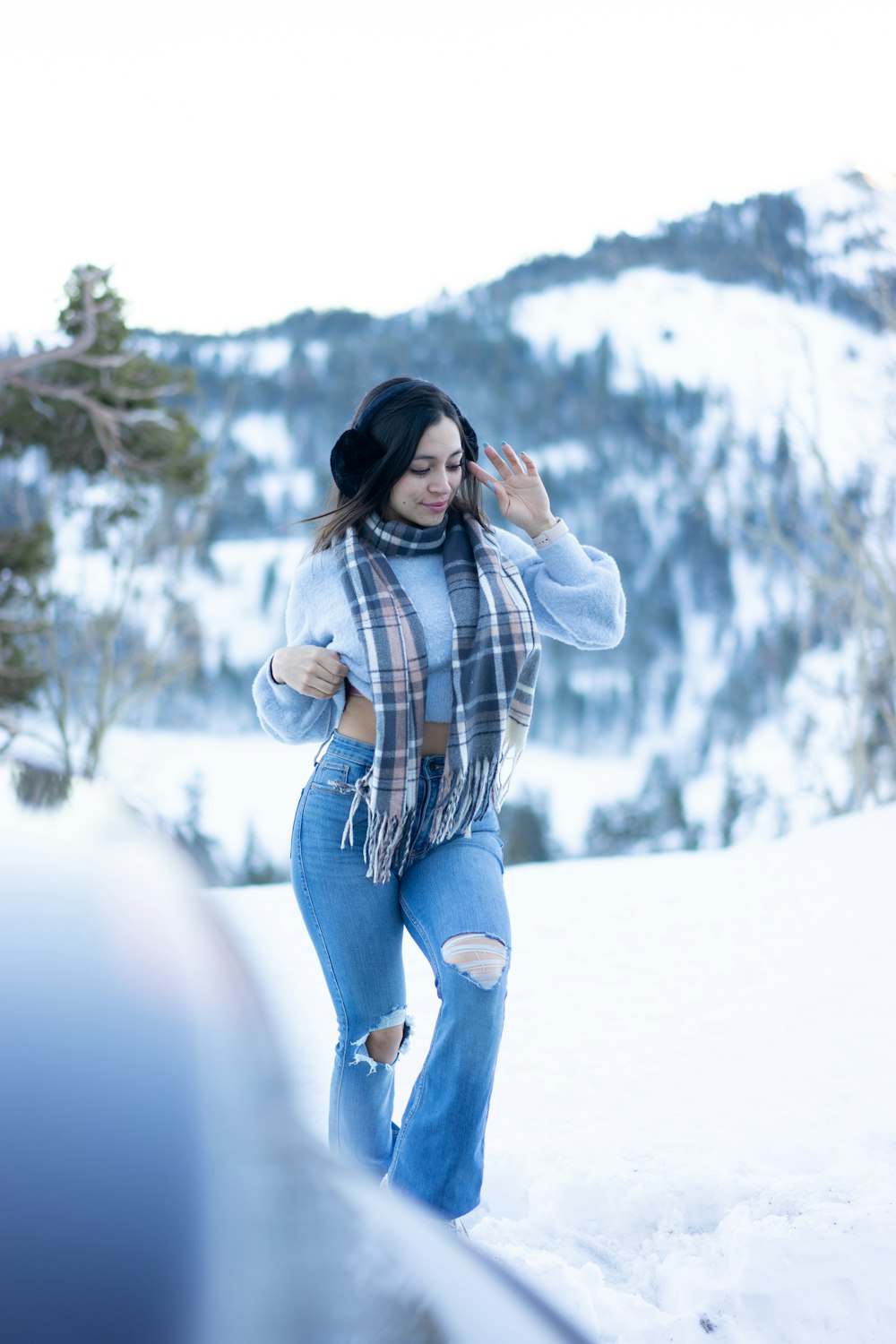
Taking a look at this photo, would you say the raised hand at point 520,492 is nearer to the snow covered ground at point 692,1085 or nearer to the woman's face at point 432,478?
the woman's face at point 432,478

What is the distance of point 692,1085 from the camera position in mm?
3293

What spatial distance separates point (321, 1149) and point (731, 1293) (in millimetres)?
1620

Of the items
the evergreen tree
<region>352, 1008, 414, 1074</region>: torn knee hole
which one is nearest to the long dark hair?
<region>352, 1008, 414, 1074</region>: torn knee hole

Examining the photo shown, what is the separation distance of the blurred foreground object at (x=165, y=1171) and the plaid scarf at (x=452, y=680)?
1346 millimetres

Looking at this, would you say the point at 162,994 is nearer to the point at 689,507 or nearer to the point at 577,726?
the point at 577,726

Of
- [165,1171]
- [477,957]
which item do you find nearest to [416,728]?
[477,957]

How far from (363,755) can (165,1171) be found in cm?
155

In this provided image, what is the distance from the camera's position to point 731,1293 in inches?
72.8

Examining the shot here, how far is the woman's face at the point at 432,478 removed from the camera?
204 centimetres

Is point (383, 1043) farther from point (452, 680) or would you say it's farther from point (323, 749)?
point (452, 680)

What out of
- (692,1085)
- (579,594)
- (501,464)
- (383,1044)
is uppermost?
(501,464)

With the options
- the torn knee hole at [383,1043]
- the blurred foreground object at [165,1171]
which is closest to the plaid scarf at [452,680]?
the torn knee hole at [383,1043]

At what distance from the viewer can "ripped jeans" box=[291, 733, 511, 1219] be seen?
1818mm

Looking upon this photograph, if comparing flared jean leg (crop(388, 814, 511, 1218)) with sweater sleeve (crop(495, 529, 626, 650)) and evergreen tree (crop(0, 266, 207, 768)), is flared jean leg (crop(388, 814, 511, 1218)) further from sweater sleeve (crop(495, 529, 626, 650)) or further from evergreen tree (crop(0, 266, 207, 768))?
evergreen tree (crop(0, 266, 207, 768))
